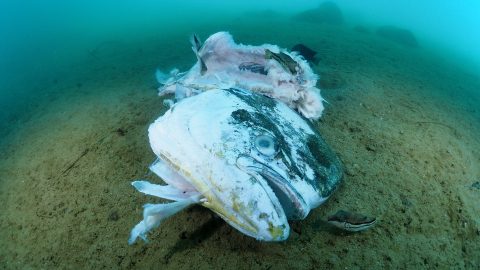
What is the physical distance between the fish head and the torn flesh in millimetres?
79

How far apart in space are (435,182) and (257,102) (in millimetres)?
2065

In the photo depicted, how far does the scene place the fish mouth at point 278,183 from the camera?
6.30 ft

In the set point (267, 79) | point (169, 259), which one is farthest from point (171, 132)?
point (267, 79)

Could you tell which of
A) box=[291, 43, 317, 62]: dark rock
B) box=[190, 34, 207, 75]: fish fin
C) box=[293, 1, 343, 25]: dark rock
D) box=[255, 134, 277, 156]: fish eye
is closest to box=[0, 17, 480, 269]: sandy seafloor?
box=[255, 134, 277, 156]: fish eye

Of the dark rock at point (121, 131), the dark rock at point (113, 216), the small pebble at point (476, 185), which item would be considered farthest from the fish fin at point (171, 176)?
the small pebble at point (476, 185)

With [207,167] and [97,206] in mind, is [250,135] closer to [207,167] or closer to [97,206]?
[207,167]

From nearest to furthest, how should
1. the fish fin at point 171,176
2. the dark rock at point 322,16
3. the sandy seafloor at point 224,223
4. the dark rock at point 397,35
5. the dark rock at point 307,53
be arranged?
the fish fin at point 171,176 < the sandy seafloor at point 224,223 < the dark rock at point 307,53 < the dark rock at point 397,35 < the dark rock at point 322,16

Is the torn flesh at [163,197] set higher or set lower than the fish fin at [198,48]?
lower

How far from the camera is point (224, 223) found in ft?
7.59

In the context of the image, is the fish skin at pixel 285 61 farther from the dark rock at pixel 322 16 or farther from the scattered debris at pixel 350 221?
the dark rock at pixel 322 16

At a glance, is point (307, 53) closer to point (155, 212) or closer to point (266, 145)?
point (266, 145)

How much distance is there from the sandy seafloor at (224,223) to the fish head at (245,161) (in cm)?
42

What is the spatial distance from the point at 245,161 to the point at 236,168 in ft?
0.26

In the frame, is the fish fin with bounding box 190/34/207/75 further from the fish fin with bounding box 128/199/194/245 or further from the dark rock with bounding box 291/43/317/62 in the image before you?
the dark rock with bounding box 291/43/317/62
